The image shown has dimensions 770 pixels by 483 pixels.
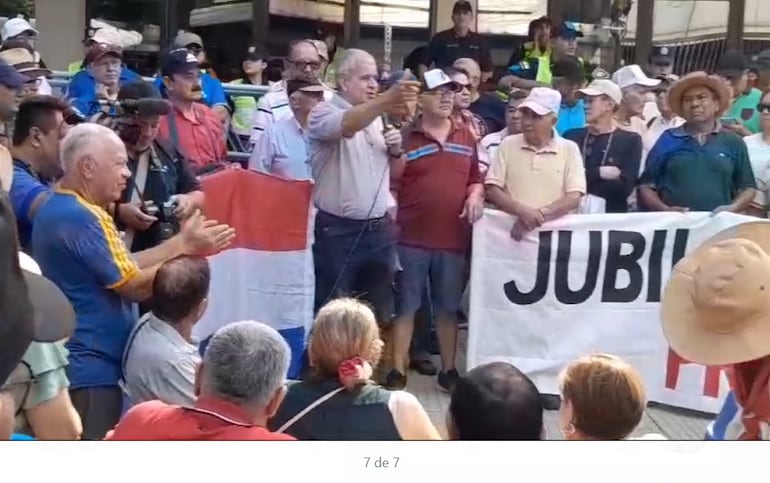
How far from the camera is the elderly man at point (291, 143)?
520cm

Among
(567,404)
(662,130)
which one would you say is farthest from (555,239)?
(567,404)

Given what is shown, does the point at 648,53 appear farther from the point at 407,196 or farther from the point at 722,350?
the point at 722,350

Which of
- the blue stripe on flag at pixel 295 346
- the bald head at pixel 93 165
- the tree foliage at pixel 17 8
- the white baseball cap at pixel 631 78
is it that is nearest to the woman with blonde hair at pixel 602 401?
the blue stripe on flag at pixel 295 346

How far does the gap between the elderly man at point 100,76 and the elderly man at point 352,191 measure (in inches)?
39.0

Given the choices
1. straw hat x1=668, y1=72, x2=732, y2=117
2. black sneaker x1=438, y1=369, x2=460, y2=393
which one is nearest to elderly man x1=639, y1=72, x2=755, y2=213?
straw hat x1=668, y1=72, x2=732, y2=117

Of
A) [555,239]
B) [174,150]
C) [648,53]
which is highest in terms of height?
[648,53]

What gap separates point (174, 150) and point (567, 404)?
2.19 meters

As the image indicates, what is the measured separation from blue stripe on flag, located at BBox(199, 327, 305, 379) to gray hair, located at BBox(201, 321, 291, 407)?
3.13 feet

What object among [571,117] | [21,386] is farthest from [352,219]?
[21,386]

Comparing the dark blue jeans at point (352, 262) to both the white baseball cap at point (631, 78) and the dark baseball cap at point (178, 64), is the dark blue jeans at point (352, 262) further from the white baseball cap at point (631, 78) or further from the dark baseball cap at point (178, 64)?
the white baseball cap at point (631, 78)

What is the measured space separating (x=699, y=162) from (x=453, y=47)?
7.60ft

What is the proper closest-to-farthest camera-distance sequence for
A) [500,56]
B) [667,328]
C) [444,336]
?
[667,328] → [444,336] → [500,56]

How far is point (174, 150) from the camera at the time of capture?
15.0 feet

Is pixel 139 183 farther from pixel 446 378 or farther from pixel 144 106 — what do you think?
pixel 446 378
